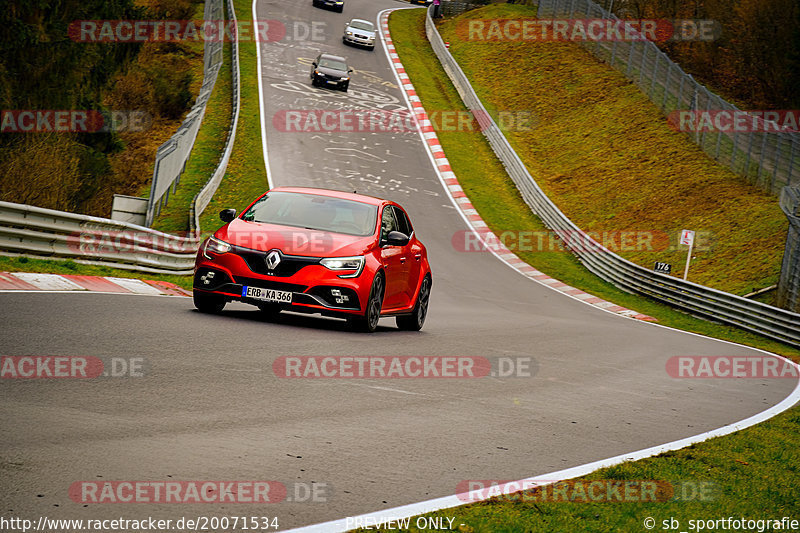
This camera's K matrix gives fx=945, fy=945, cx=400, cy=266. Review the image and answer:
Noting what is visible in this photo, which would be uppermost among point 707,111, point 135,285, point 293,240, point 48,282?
point 707,111

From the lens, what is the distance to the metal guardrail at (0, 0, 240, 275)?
1384 centimetres

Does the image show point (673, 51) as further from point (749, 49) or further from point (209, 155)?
point (209, 155)

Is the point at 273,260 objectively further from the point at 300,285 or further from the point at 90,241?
the point at 90,241

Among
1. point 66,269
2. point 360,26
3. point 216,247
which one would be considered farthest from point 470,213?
point 360,26

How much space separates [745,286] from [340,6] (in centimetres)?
4213

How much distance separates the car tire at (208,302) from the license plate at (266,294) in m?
0.52

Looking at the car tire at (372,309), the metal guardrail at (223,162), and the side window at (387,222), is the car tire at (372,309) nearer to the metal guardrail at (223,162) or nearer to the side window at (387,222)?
the side window at (387,222)

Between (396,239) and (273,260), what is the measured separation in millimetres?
1810

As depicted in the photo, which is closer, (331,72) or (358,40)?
(331,72)

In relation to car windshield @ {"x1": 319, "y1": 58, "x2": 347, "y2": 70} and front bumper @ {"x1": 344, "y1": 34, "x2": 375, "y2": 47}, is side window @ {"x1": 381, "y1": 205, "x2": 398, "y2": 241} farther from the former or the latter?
front bumper @ {"x1": 344, "y1": 34, "x2": 375, "y2": 47}

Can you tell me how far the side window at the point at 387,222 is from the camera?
12.7 metres

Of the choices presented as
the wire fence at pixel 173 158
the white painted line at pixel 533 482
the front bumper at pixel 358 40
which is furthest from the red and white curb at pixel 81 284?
the front bumper at pixel 358 40

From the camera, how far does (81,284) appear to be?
500 inches

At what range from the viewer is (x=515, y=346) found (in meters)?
13.5
